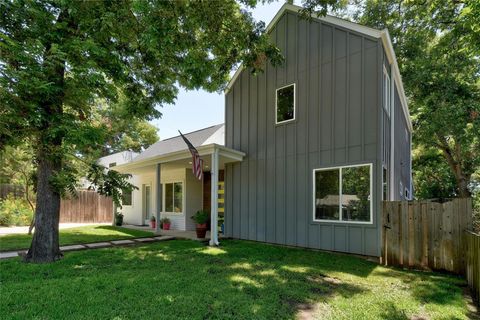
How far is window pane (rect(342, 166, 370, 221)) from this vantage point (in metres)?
7.41

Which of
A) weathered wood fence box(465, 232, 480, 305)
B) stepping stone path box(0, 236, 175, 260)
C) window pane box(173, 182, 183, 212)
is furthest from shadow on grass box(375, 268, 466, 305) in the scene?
window pane box(173, 182, 183, 212)

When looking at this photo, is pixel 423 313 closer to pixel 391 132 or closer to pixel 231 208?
pixel 391 132

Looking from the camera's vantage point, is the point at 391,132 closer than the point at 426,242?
No

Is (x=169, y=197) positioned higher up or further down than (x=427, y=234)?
higher up

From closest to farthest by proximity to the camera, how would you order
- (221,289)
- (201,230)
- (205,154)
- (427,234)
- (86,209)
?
1. (221,289)
2. (427,234)
3. (205,154)
4. (201,230)
5. (86,209)

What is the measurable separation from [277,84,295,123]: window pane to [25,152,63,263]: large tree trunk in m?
6.19

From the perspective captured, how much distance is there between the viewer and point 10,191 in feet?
52.5

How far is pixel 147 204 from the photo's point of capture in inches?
643

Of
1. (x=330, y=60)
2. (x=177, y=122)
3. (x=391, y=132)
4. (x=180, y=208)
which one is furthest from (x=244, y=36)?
(x=177, y=122)

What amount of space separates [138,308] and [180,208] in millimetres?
9865

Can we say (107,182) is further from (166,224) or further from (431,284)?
(166,224)

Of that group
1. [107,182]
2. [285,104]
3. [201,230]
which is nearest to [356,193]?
[285,104]

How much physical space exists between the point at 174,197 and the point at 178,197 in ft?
1.23

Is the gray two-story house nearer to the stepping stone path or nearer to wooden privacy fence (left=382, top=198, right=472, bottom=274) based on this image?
wooden privacy fence (left=382, top=198, right=472, bottom=274)
